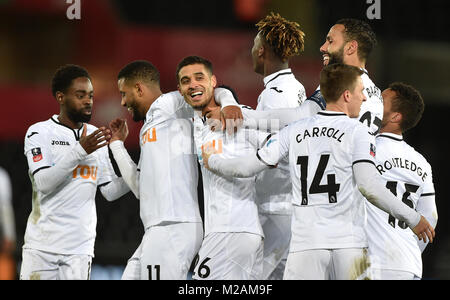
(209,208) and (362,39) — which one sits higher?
(362,39)

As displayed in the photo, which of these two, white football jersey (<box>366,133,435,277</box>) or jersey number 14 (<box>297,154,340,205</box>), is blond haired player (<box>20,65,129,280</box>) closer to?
jersey number 14 (<box>297,154,340,205</box>)

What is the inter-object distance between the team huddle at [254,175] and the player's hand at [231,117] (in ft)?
0.04

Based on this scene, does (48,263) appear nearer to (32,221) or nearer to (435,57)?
(32,221)

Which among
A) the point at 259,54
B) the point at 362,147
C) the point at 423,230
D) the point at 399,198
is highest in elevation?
the point at 259,54

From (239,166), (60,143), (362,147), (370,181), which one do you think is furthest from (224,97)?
(60,143)

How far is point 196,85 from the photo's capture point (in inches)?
247

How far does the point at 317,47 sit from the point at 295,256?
30.2 ft

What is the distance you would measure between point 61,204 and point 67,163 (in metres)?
0.41

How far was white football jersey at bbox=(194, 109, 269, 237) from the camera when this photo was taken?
233 inches

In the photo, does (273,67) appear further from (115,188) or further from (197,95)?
(115,188)

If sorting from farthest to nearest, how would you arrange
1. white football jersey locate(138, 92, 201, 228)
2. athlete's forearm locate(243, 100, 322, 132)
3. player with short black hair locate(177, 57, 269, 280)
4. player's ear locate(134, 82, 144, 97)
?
player's ear locate(134, 82, 144, 97) → white football jersey locate(138, 92, 201, 228) → athlete's forearm locate(243, 100, 322, 132) → player with short black hair locate(177, 57, 269, 280)

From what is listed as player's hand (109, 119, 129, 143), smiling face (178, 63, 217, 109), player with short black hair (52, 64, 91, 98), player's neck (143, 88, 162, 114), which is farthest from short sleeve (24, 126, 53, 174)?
smiling face (178, 63, 217, 109)
